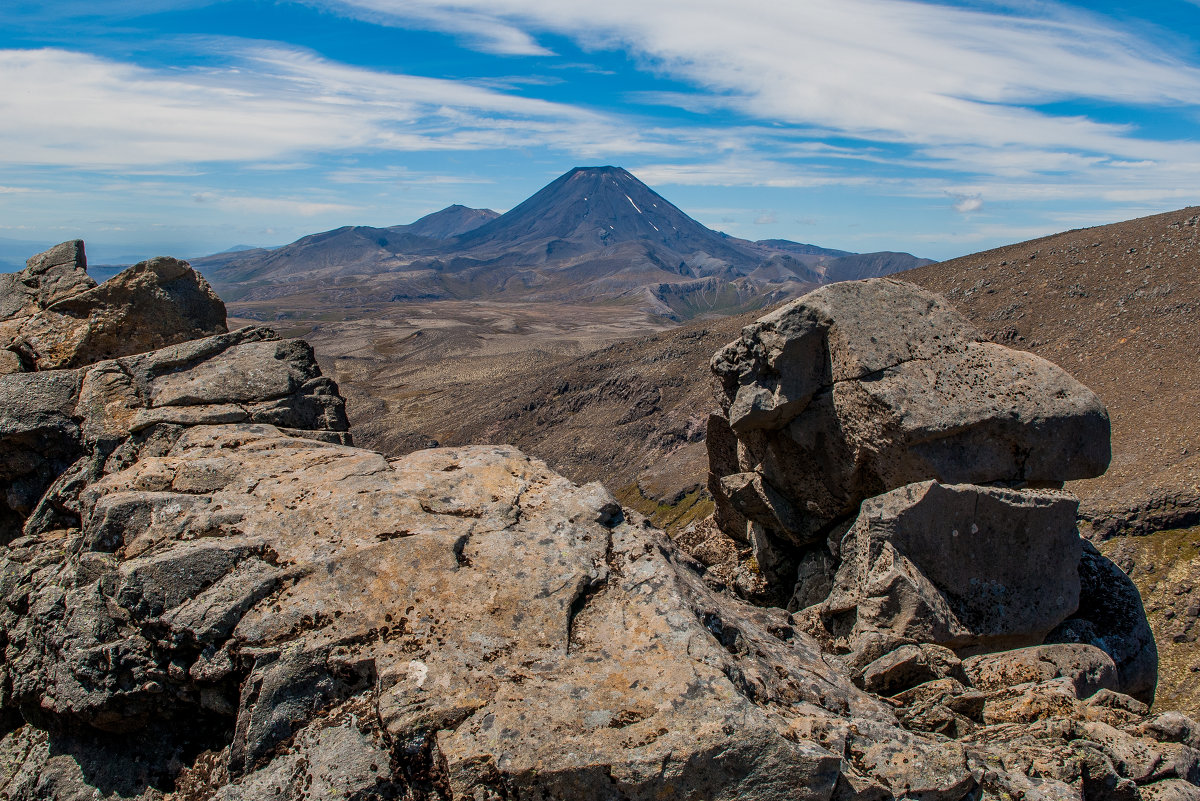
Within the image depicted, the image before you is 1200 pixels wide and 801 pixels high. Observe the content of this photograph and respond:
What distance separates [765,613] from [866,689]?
1.99 meters

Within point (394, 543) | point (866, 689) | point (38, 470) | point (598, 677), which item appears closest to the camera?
point (598, 677)

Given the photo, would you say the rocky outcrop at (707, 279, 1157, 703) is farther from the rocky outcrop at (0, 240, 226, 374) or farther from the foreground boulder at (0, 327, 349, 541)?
the rocky outcrop at (0, 240, 226, 374)

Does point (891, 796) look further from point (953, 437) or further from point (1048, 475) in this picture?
point (1048, 475)

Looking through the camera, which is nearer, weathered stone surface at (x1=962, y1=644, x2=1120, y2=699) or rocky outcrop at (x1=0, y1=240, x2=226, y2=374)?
weathered stone surface at (x1=962, y1=644, x2=1120, y2=699)

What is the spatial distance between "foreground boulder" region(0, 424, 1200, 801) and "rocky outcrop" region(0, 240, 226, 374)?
610cm

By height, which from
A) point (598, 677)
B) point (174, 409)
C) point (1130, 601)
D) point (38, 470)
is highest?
point (174, 409)

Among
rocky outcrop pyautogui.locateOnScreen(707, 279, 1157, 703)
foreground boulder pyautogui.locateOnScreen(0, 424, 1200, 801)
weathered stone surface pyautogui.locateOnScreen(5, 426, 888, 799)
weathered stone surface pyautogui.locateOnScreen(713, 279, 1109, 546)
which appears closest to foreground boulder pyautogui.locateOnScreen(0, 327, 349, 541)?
foreground boulder pyautogui.locateOnScreen(0, 424, 1200, 801)

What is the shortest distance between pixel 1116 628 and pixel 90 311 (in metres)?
24.8

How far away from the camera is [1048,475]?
663 inches

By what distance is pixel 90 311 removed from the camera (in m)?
16.8

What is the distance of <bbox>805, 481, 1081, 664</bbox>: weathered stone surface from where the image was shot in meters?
13.9

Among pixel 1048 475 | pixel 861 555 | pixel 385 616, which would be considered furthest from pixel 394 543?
pixel 1048 475

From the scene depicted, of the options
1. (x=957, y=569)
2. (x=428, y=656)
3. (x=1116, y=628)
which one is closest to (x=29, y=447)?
(x=428, y=656)

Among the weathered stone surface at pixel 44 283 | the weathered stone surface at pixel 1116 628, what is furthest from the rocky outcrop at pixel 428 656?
the weathered stone surface at pixel 44 283
